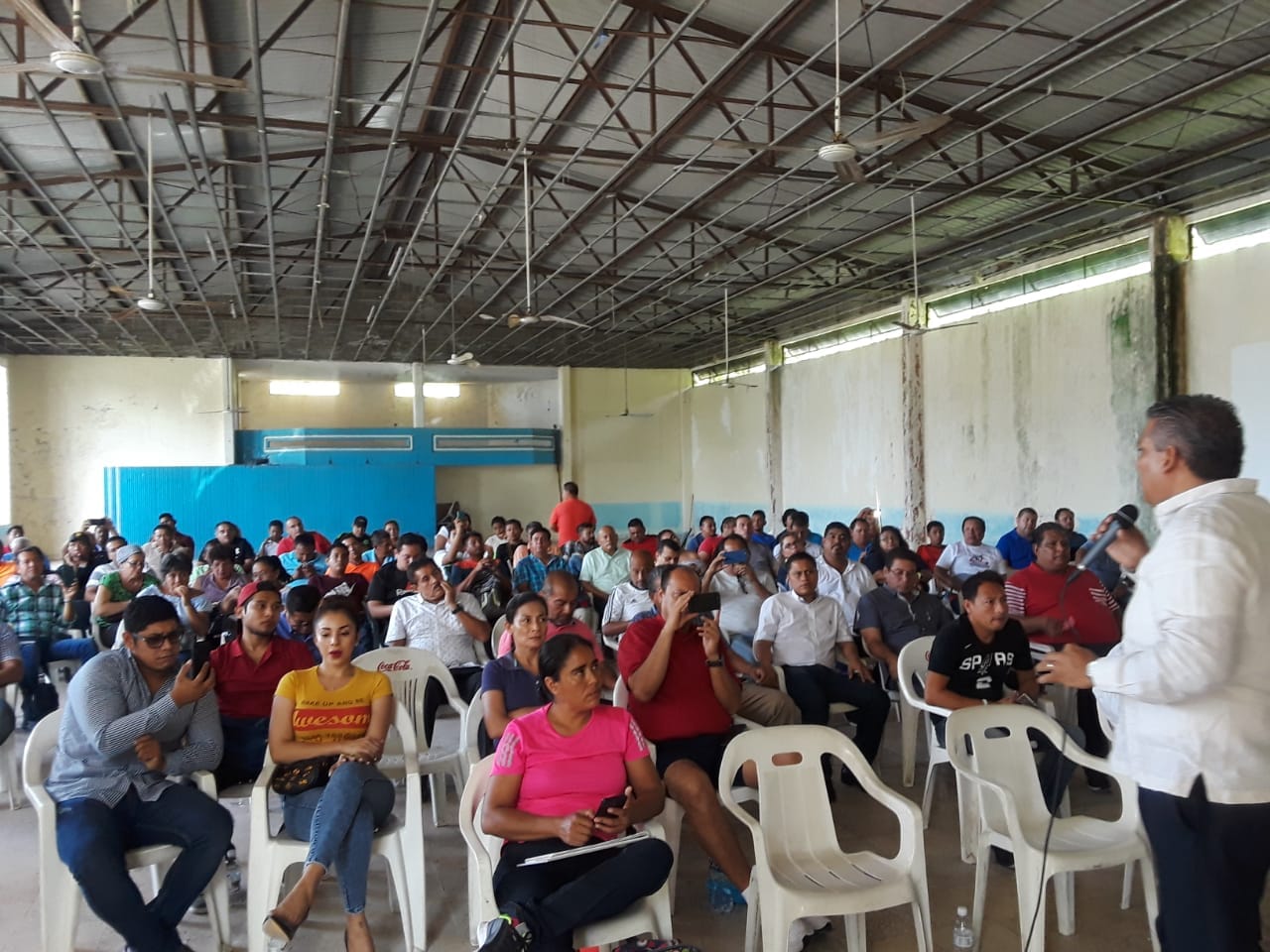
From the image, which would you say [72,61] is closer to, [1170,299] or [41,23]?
[41,23]

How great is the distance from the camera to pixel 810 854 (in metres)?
2.55

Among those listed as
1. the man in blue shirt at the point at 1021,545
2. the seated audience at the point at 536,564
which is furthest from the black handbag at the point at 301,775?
the man in blue shirt at the point at 1021,545

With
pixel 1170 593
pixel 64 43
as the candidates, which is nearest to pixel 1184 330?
pixel 1170 593

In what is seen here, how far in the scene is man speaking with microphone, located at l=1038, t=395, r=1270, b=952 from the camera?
1.59 m

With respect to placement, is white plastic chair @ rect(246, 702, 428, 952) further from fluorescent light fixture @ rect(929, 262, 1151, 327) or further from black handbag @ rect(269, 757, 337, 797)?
fluorescent light fixture @ rect(929, 262, 1151, 327)

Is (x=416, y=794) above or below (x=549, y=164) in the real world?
below

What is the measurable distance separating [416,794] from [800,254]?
937cm

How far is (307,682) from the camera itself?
2930mm

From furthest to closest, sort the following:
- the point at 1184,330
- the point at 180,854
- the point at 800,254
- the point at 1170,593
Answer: the point at 800,254 → the point at 1184,330 → the point at 180,854 → the point at 1170,593

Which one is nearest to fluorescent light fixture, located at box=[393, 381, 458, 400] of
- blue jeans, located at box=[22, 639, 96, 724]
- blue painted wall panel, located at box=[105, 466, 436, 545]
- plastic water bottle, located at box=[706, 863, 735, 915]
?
blue painted wall panel, located at box=[105, 466, 436, 545]

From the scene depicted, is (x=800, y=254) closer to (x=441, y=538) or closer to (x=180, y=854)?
(x=441, y=538)

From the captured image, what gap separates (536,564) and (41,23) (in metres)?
3.92

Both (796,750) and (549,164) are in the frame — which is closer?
(796,750)

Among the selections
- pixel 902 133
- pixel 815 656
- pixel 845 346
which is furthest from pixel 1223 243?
pixel 815 656
